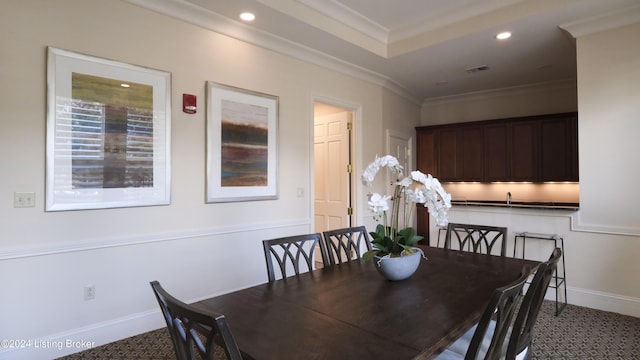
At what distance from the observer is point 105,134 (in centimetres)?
260

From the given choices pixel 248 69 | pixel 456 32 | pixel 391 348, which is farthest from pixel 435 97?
pixel 391 348

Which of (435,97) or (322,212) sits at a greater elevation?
(435,97)

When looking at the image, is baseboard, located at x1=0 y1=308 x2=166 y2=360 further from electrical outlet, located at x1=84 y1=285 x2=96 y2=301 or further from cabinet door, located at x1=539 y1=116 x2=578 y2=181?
cabinet door, located at x1=539 y1=116 x2=578 y2=181

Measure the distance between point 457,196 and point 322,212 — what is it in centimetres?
274

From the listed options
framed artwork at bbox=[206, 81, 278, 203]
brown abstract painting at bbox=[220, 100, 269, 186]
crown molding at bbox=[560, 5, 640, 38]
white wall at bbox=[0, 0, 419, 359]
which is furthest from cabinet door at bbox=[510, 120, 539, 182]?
brown abstract painting at bbox=[220, 100, 269, 186]

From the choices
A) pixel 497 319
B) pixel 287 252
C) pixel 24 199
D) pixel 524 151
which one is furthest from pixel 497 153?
pixel 24 199

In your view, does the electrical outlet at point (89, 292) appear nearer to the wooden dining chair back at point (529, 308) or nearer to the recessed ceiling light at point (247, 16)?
the recessed ceiling light at point (247, 16)

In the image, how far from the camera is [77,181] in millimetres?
2477

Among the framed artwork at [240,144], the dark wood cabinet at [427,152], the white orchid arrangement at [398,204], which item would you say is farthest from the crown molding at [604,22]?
the framed artwork at [240,144]

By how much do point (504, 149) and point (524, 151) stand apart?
0.28 metres

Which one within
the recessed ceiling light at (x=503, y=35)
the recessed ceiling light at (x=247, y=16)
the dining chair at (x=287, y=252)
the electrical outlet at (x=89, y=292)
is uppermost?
the recessed ceiling light at (x=503, y=35)

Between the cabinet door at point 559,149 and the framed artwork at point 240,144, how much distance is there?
13.4ft

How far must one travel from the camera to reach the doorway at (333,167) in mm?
4891

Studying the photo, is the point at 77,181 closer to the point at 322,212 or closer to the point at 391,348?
the point at 391,348
